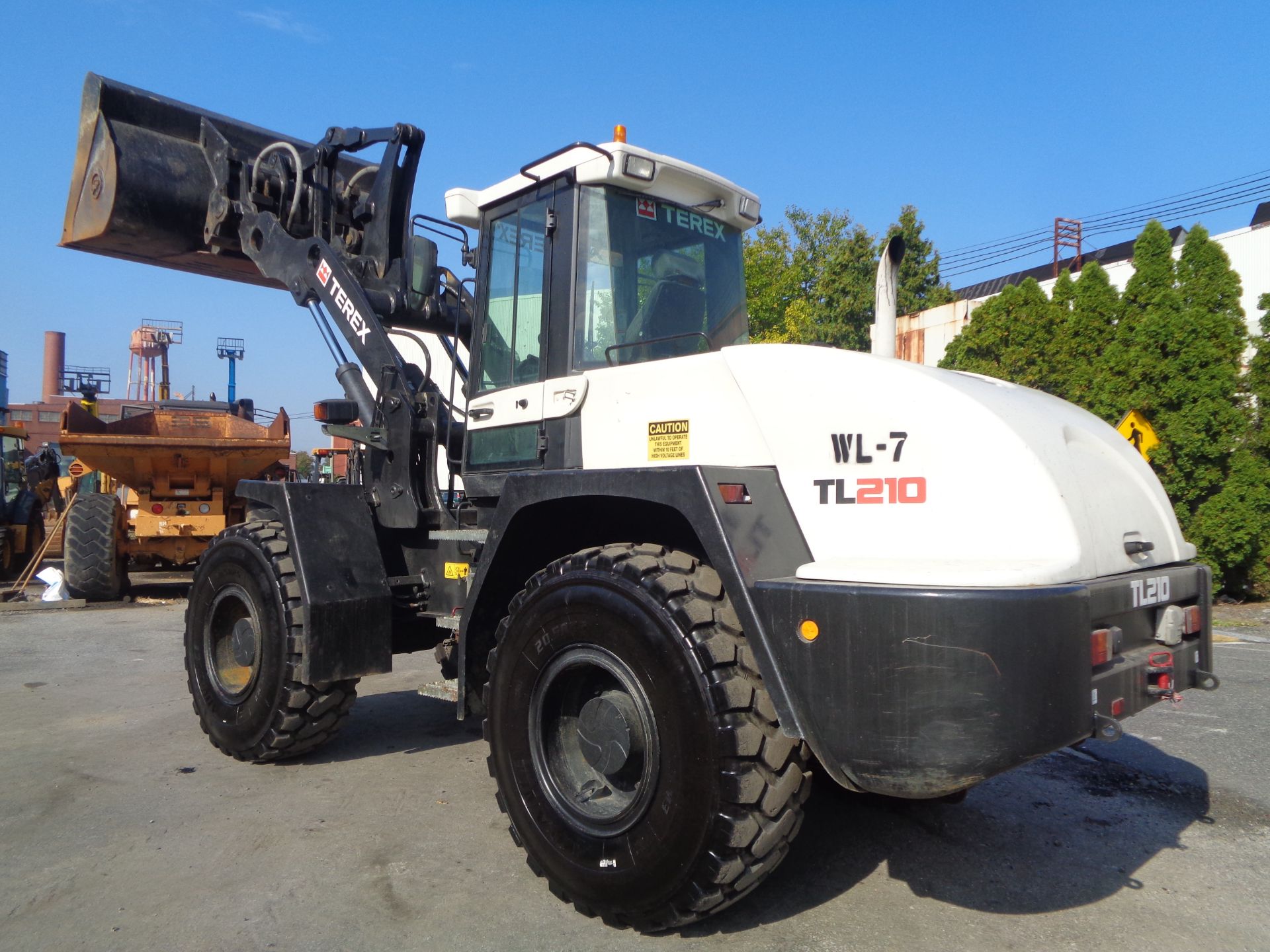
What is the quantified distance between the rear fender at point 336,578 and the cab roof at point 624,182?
1.68 m

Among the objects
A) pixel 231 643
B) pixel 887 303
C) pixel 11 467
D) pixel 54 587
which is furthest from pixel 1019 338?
pixel 11 467

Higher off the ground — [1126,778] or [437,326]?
[437,326]

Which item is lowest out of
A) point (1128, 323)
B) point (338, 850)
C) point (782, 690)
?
point (338, 850)

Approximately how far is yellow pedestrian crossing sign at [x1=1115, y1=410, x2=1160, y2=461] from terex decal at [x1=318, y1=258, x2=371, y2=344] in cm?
968

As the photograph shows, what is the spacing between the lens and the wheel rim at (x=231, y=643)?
5.17 m

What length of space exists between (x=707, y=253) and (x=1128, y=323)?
422 inches

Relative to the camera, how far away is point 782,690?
2.78m

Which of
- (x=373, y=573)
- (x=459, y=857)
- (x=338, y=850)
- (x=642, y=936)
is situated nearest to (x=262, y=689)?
(x=373, y=573)

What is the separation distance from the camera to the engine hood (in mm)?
2646

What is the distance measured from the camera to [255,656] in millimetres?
5102

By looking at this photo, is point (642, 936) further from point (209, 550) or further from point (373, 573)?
point (209, 550)

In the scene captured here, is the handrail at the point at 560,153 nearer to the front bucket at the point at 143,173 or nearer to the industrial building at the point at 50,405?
the front bucket at the point at 143,173

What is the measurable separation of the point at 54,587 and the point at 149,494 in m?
1.71

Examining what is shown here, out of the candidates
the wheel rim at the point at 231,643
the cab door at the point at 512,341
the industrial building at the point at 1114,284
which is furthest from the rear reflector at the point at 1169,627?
the industrial building at the point at 1114,284
